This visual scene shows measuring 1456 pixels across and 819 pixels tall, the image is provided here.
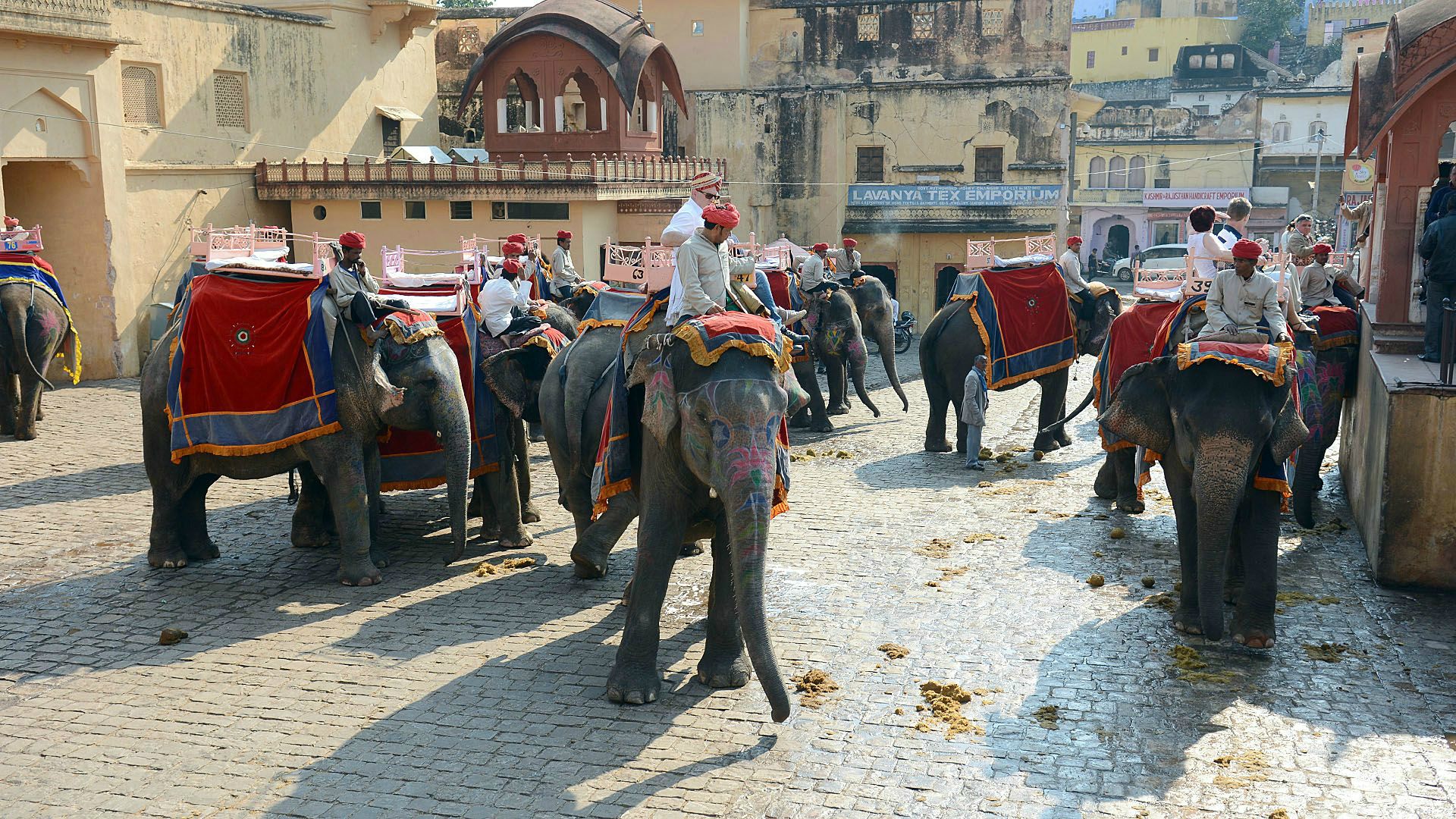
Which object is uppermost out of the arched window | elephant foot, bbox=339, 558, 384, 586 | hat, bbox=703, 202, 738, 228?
the arched window

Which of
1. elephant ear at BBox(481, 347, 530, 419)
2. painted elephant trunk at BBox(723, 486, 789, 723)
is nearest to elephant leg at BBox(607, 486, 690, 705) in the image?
painted elephant trunk at BBox(723, 486, 789, 723)

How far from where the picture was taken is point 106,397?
17453mm

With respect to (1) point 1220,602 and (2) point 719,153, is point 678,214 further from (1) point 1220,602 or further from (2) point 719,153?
(2) point 719,153

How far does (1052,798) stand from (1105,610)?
113 inches

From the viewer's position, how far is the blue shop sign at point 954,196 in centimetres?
2862

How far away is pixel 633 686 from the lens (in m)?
6.65

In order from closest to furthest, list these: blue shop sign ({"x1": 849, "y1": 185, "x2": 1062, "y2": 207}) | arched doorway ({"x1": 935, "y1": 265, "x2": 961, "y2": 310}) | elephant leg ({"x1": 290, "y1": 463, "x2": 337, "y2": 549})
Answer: elephant leg ({"x1": 290, "y1": 463, "x2": 337, "y2": 549}), blue shop sign ({"x1": 849, "y1": 185, "x2": 1062, "y2": 207}), arched doorway ({"x1": 935, "y1": 265, "x2": 961, "y2": 310})

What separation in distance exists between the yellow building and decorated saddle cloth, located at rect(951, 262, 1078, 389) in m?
13.3

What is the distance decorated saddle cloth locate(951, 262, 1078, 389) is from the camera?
1340 centimetres

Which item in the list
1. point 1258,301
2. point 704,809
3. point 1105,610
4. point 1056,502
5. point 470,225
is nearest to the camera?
point 704,809

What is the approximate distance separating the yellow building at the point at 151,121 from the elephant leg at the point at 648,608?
14.8 m

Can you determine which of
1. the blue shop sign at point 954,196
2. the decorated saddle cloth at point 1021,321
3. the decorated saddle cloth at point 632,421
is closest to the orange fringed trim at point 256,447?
the decorated saddle cloth at point 632,421

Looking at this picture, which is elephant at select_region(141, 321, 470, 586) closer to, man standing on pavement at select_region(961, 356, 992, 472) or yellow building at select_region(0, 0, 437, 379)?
man standing on pavement at select_region(961, 356, 992, 472)

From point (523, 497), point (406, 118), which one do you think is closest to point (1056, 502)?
point (523, 497)
